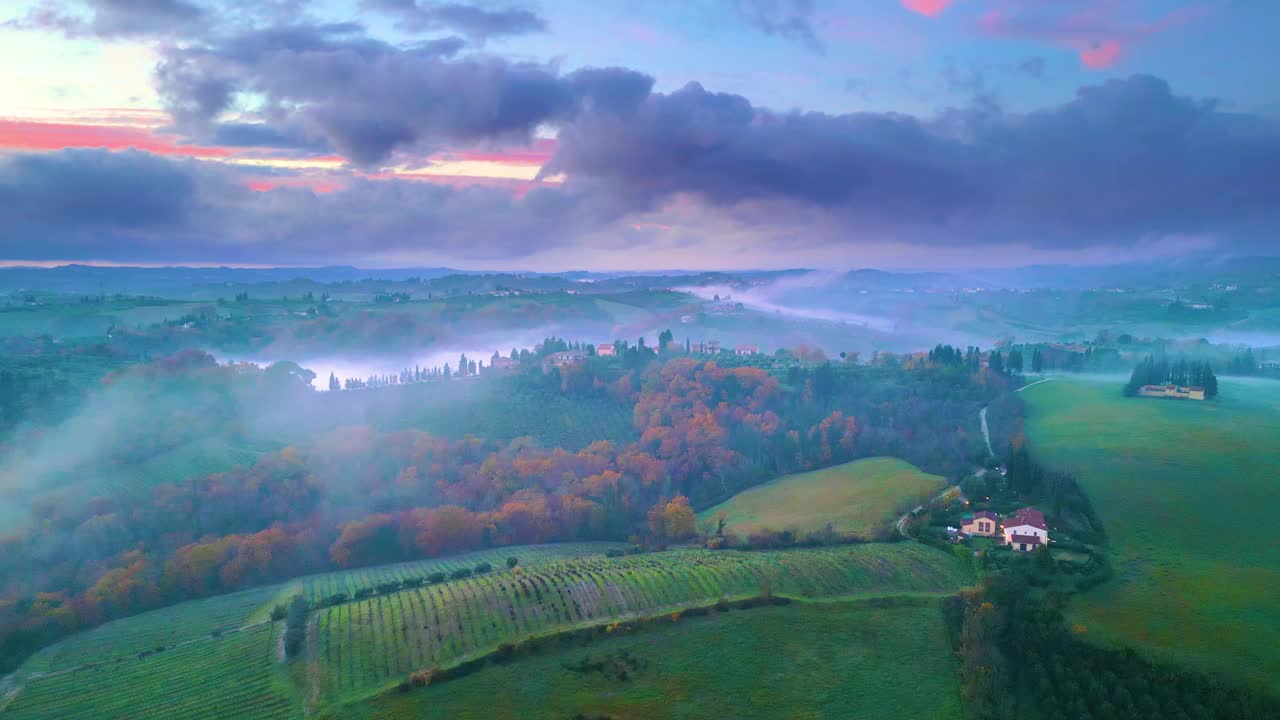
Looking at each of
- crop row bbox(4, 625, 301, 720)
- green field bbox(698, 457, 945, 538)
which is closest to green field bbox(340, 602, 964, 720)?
crop row bbox(4, 625, 301, 720)

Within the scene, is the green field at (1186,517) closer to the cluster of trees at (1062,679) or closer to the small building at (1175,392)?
the cluster of trees at (1062,679)

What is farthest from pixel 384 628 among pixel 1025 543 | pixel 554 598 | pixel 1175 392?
pixel 1175 392

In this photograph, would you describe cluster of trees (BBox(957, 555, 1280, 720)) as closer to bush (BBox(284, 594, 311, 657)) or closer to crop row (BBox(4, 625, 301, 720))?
crop row (BBox(4, 625, 301, 720))

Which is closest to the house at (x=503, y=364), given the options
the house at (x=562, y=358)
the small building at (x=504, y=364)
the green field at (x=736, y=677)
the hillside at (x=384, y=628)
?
the small building at (x=504, y=364)

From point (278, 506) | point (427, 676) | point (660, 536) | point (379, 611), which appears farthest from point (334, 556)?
point (427, 676)

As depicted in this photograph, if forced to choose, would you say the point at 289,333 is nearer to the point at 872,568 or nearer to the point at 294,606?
the point at 294,606

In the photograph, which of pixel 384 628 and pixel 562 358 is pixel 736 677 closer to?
pixel 384 628
